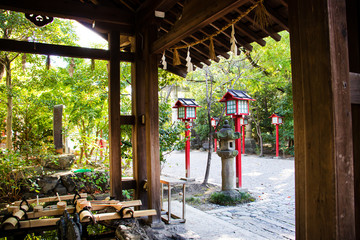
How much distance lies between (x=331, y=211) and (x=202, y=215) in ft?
14.0

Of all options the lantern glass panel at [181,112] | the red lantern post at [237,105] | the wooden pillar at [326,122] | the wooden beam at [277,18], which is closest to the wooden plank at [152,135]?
the wooden beam at [277,18]

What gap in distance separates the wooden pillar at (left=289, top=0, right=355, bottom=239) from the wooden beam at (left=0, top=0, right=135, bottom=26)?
3.43 m

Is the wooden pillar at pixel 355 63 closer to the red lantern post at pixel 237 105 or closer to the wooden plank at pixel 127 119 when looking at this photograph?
the wooden plank at pixel 127 119

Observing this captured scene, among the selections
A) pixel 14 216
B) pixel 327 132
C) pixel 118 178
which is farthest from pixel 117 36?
pixel 327 132

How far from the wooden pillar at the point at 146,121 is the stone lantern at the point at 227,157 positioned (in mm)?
3433

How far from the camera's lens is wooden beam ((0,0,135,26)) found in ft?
12.7

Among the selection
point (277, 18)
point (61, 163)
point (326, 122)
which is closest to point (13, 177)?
point (61, 163)

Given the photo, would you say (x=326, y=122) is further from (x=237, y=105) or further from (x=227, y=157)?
(x=237, y=105)

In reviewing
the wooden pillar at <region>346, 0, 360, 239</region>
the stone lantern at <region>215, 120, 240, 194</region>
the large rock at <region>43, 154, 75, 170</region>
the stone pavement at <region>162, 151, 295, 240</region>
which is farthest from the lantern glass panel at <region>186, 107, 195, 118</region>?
the wooden pillar at <region>346, 0, 360, 239</region>

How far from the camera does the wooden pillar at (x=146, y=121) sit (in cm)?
434

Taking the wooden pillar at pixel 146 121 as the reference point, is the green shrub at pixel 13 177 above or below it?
below

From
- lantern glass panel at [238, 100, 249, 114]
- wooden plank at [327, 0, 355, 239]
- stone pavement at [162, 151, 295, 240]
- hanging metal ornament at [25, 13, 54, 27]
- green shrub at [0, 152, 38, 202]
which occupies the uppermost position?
hanging metal ornament at [25, 13, 54, 27]

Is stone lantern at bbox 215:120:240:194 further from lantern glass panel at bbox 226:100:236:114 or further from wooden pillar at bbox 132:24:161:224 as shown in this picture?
wooden pillar at bbox 132:24:161:224

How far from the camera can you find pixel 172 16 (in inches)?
184
